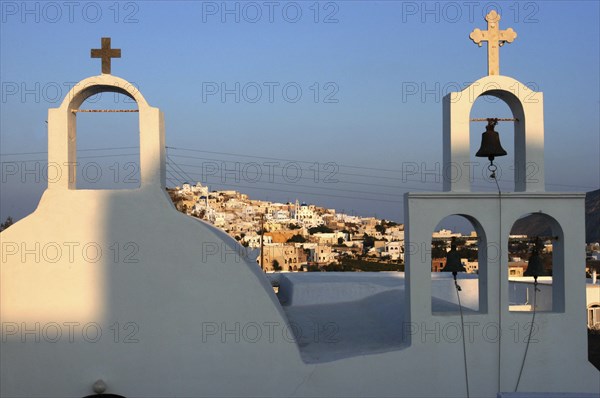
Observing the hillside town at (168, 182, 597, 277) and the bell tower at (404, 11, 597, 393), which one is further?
the hillside town at (168, 182, 597, 277)

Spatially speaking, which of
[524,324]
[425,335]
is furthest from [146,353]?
[524,324]

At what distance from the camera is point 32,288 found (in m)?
7.75

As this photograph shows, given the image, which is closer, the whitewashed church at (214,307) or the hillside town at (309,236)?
the whitewashed church at (214,307)

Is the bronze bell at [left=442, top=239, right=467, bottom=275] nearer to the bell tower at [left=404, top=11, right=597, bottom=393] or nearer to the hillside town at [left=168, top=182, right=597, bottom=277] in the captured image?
the bell tower at [left=404, top=11, right=597, bottom=393]

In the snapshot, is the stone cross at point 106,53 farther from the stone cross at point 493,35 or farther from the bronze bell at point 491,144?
the bronze bell at point 491,144

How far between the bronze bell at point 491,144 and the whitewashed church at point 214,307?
1.16 ft

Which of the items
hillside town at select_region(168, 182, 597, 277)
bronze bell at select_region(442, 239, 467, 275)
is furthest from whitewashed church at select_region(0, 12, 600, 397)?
hillside town at select_region(168, 182, 597, 277)

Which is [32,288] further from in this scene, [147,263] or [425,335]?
[425,335]

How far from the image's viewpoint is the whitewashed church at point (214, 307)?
7.68 metres

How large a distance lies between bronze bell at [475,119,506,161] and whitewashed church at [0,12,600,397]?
35 centimetres

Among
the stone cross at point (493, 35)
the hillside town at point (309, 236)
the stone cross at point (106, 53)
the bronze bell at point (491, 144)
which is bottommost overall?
the hillside town at point (309, 236)

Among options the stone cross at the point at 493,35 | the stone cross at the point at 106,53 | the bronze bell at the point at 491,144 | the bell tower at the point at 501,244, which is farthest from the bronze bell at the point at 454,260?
the stone cross at the point at 106,53

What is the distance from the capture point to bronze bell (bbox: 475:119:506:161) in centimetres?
839

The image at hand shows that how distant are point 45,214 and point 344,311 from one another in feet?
18.2
